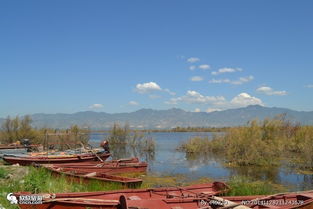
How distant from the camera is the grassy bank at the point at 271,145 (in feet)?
82.6

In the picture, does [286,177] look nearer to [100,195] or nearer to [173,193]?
[173,193]

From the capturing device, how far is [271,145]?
27.8m

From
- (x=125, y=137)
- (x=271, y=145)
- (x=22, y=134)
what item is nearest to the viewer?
(x=271, y=145)

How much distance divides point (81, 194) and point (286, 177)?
1510 cm

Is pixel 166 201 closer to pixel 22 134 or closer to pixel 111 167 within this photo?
pixel 111 167

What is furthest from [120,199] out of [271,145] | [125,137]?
[125,137]

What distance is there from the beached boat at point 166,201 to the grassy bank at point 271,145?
1389 cm

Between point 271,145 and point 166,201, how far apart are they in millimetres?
19965

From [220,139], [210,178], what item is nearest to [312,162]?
[210,178]

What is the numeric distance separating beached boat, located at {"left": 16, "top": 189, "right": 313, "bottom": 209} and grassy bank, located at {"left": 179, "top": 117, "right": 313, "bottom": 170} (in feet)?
45.6

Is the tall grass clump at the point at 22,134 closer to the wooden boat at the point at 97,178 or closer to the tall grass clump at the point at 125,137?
the tall grass clump at the point at 125,137

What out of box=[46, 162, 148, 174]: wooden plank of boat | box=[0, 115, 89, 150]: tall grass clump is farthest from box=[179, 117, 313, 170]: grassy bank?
box=[0, 115, 89, 150]: tall grass clump

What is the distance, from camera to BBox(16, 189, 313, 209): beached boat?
29.5 ft

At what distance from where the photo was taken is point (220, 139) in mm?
36062
